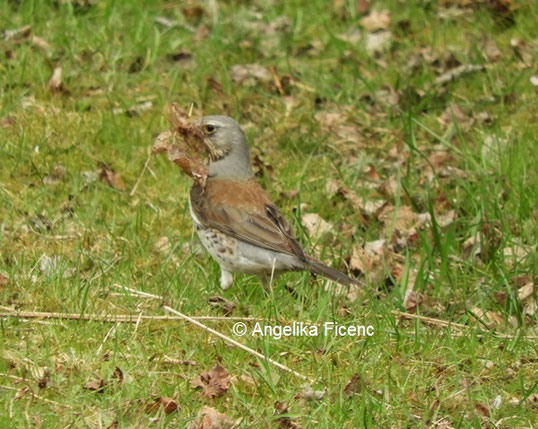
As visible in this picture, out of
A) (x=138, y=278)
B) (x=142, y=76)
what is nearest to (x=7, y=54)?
(x=142, y=76)

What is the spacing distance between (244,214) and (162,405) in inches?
75.2

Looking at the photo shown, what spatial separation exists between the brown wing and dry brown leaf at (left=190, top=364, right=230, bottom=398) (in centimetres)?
121

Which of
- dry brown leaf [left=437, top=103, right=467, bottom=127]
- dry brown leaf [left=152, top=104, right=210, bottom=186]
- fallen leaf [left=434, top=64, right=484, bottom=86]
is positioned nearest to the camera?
dry brown leaf [left=152, top=104, right=210, bottom=186]

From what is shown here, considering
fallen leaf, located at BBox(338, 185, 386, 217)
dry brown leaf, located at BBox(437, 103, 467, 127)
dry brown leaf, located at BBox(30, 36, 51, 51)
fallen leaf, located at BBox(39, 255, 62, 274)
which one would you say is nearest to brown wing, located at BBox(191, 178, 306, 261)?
fallen leaf, located at BBox(39, 255, 62, 274)

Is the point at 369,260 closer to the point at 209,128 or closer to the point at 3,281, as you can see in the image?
the point at 209,128

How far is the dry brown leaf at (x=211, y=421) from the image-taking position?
4957 mm

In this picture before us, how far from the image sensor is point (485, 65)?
981 cm

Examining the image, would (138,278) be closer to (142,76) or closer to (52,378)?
(52,378)

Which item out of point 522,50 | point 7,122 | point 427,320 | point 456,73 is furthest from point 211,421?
point 522,50

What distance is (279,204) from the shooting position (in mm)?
7863

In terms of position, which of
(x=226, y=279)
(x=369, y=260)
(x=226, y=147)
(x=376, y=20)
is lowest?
(x=376, y=20)

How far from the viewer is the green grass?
5336 mm

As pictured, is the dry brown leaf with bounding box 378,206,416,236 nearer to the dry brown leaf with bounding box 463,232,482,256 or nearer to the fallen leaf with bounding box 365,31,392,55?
the dry brown leaf with bounding box 463,232,482,256

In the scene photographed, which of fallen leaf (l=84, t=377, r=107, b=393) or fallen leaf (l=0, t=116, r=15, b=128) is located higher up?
fallen leaf (l=84, t=377, r=107, b=393)
